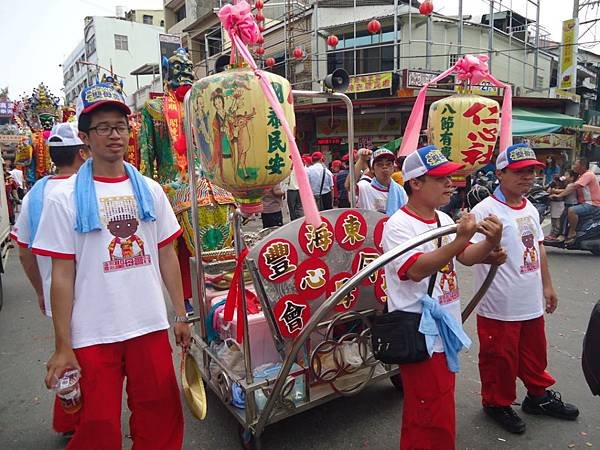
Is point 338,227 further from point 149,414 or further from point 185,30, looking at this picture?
point 185,30

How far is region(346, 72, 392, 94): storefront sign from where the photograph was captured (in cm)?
1447

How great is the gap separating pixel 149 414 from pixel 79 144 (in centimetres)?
179

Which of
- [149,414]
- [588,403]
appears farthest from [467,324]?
Answer: [149,414]

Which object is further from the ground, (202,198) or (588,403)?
(202,198)

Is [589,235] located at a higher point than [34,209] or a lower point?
lower

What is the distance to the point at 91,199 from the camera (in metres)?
1.85

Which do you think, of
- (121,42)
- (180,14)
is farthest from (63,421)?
(121,42)

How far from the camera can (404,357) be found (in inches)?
75.9

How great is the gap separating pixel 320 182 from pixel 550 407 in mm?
6219

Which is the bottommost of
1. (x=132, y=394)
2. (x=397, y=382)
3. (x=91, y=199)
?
(x=397, y=382)

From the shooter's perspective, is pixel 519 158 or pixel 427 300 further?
pixel 519 158

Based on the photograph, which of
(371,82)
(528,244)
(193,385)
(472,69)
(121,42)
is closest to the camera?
(528,244)

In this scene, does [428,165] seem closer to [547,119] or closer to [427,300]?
[427,300]

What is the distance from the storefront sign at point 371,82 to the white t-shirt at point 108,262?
13.5 meters
